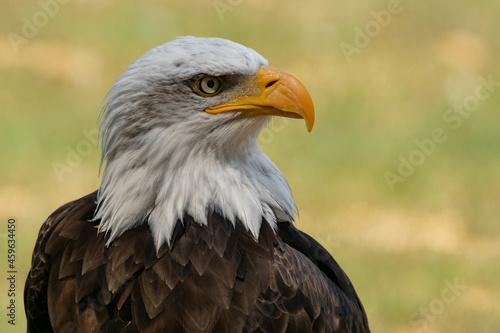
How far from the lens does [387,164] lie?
8.56 metres

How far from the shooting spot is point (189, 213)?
11.7ft

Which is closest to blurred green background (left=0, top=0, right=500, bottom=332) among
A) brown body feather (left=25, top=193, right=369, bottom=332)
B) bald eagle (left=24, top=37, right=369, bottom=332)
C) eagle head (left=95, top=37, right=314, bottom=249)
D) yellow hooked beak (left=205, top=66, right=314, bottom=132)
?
brown body feather (left=25, top=193, right=369, bottom=332)

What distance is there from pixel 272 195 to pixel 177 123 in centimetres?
56

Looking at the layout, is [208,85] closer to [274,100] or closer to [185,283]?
[274,100]

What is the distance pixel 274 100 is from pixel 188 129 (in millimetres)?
387

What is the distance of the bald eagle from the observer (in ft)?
11.3

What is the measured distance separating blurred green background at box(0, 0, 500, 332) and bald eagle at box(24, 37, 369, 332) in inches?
120

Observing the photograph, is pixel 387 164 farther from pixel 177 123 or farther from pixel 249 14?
pixel 177 123

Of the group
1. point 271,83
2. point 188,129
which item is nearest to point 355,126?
point 271,83

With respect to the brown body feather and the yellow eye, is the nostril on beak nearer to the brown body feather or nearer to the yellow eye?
the yellow eye

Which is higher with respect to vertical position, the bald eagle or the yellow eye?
the yellow eye

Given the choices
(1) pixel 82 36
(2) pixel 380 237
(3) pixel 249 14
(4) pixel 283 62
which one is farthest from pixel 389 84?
(1) pixel 82 36

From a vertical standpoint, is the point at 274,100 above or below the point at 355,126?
below

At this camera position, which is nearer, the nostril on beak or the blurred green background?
the nostril on beak
